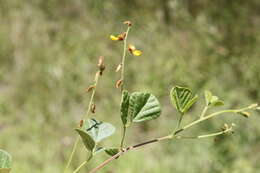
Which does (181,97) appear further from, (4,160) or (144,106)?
(4,160)

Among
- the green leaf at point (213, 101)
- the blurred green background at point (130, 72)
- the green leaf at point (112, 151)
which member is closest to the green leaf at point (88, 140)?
the green leaf at point (112, 151)

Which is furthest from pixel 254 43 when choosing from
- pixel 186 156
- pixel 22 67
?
pixel 22 67

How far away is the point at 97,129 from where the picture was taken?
39cm

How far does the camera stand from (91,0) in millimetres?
3529

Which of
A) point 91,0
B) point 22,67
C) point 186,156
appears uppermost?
point 91,0

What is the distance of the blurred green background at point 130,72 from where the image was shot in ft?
7.88

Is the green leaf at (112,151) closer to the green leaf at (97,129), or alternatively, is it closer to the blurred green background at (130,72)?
the green leaf at (97,129)

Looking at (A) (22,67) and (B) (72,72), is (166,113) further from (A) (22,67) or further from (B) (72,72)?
(A) (22,67)

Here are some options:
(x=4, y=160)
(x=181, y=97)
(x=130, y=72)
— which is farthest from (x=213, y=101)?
(x=130, y=72)

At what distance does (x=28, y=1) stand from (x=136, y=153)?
195 cm

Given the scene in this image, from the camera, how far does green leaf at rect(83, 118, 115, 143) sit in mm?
388

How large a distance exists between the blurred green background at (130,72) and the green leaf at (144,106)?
1872 millimetres

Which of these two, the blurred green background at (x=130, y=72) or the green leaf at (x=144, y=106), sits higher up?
the blurred green background at (x=130, y=72)

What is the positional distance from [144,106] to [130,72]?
2.72 m
